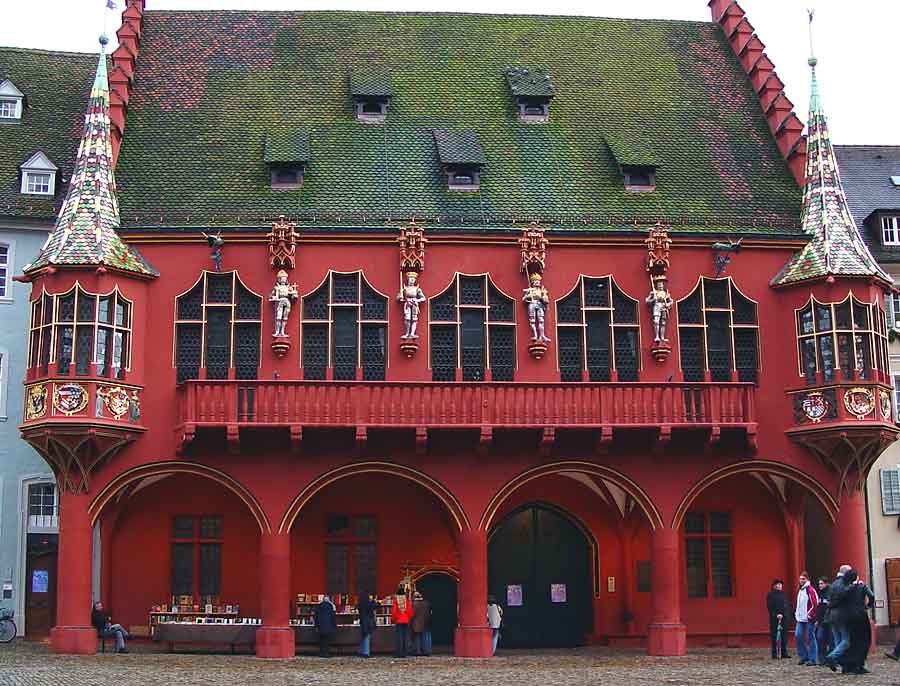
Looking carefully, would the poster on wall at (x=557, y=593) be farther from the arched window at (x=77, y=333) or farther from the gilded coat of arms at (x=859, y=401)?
the arched window at (x=77, y=333)

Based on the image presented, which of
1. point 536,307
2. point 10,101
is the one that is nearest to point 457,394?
point 536,307

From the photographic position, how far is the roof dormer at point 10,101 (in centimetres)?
4059

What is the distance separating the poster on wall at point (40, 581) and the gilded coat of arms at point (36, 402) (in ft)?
20.2

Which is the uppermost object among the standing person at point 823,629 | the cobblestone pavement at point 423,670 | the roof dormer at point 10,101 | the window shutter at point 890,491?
the roof dormer at point 10,101

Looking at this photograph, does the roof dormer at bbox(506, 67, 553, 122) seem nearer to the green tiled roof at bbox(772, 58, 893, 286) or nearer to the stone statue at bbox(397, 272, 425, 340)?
the green tiled roof at bbox(772, 58, 893, 286)

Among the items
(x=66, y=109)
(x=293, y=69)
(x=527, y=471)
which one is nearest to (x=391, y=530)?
(x=527, y=471)

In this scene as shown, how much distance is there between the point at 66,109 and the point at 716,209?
1942cm


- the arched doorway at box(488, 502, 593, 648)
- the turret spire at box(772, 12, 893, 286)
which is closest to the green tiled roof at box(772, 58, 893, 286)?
the turret spire at box(772, 12, 893, 286)

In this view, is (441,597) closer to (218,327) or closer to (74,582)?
(218,327)

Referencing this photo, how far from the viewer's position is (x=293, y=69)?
131 ft

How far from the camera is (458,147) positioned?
36.9m

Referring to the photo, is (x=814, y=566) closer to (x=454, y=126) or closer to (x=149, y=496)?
(x=454, y=126)

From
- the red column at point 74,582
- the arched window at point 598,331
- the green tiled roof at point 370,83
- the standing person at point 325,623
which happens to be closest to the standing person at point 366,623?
the standing person at point 325,623

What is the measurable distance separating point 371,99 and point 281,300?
7.90 metres
